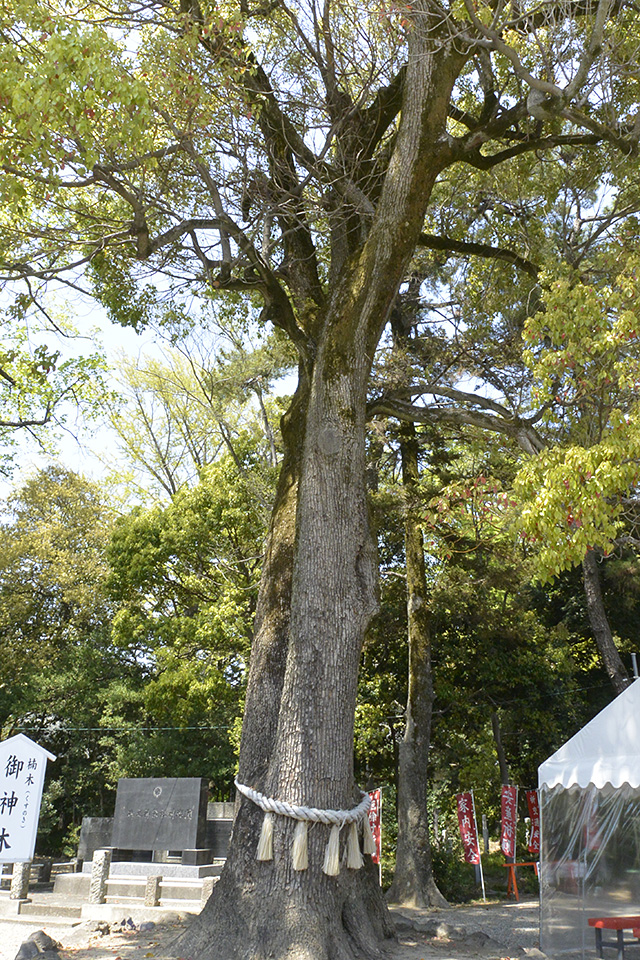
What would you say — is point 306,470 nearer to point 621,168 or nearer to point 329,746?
point 329,746

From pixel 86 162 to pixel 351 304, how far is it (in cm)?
229

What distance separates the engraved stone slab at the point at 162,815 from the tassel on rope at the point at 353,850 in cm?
639

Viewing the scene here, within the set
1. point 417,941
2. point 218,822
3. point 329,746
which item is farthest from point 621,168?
point 218,822

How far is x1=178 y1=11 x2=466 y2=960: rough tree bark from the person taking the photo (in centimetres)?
472

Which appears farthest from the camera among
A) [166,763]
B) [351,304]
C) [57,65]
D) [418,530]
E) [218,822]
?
[166,763]

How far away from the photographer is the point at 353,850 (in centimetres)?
507

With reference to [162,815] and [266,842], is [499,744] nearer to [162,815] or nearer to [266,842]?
[162,815]

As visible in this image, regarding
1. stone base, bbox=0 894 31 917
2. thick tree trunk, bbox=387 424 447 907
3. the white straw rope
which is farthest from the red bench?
stone base, bbox=0 894 31 917

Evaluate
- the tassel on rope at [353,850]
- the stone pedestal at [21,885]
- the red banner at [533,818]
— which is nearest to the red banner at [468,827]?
the red banner at [533,818]

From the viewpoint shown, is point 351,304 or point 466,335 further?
point 466,335

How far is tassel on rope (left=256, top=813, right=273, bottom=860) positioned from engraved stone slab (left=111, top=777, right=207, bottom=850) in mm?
6550

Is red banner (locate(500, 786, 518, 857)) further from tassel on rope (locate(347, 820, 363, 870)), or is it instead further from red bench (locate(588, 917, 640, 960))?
tassel on rope (locate(347, 820, 363, 870))

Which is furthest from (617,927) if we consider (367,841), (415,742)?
(415,742)

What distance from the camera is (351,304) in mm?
6188
